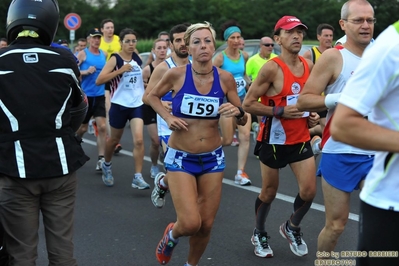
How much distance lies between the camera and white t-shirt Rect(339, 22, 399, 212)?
2.75 m

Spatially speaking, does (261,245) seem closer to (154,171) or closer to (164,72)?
(164,72)

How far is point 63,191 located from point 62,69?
722 millimetres

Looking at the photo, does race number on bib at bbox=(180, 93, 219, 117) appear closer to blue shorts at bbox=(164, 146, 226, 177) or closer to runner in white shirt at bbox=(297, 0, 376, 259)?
blue shorts at bbox=(164, 146, 226, 177)

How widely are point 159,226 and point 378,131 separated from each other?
4.70 metres

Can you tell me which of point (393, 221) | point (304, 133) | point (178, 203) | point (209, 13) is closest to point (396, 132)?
point (393, 221)

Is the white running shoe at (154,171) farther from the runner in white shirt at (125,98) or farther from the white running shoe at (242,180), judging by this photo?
the white running shoe at (242,180)

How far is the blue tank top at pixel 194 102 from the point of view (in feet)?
18.1

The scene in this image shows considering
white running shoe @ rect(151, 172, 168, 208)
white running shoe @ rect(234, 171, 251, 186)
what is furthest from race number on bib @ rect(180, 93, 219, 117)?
white running shoe @ rect(234, 171, 251, 186)

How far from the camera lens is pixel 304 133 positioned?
6.05 meters

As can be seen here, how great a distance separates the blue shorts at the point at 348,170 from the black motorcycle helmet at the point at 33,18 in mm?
1992

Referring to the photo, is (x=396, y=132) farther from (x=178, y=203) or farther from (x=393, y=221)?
(x=178, y=203)

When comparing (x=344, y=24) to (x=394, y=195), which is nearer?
(x=394, y=195)

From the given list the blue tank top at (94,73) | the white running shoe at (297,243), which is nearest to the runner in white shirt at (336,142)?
the white running shoe at (297,243)

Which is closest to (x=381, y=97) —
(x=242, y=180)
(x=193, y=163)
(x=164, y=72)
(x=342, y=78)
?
(x=342, y=78)
